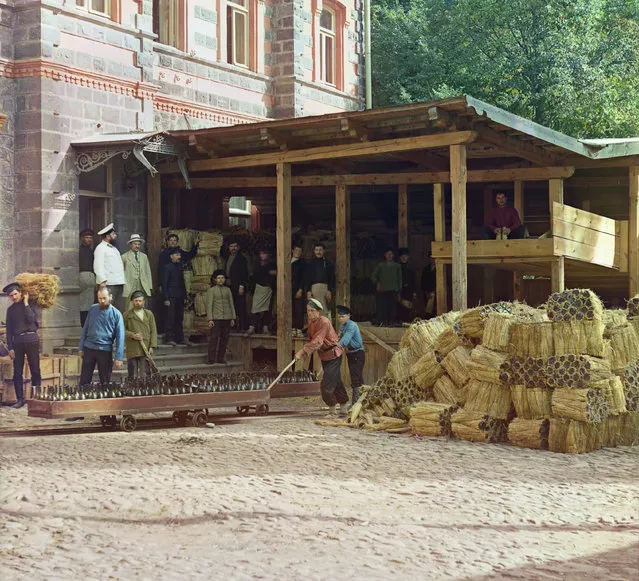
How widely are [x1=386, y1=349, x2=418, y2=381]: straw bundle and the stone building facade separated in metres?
6.64

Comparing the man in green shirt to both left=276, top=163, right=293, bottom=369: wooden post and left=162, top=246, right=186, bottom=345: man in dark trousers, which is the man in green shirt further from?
left=162, top=246, right=186, bottom=345: man in dark trousers

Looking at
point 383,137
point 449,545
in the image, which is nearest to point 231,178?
point 383,137

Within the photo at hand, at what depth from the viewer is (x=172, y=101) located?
2125 cm

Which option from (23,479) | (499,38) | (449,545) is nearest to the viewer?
(449,545)

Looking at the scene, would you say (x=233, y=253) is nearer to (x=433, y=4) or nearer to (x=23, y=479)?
(x=23, y=479)

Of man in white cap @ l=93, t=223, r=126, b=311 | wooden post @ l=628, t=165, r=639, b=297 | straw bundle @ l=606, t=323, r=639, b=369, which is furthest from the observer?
wooden post @ l=628, t=165, r=639, b=297

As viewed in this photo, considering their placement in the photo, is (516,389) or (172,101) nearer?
(516,389)

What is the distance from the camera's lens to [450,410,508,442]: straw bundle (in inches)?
500

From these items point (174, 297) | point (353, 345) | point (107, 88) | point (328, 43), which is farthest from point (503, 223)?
point (328, 43)

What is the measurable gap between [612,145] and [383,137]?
403 centimetres

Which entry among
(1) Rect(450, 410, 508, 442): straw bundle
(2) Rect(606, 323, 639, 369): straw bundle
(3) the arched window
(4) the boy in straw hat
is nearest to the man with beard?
(4) the boy in straw hat

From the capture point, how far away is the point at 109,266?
17.9m

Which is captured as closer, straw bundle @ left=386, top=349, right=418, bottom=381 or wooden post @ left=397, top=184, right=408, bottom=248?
straw bundle @ left=386, top=349, right=418, bottom=381

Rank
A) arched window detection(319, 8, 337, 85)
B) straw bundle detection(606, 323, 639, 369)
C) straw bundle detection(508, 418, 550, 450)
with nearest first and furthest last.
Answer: straw bundle detection(508, 418, 550, 450)
straw bundle detection(606, 323, 639, 369)
arched window detection(319, 8, 337, 85)
